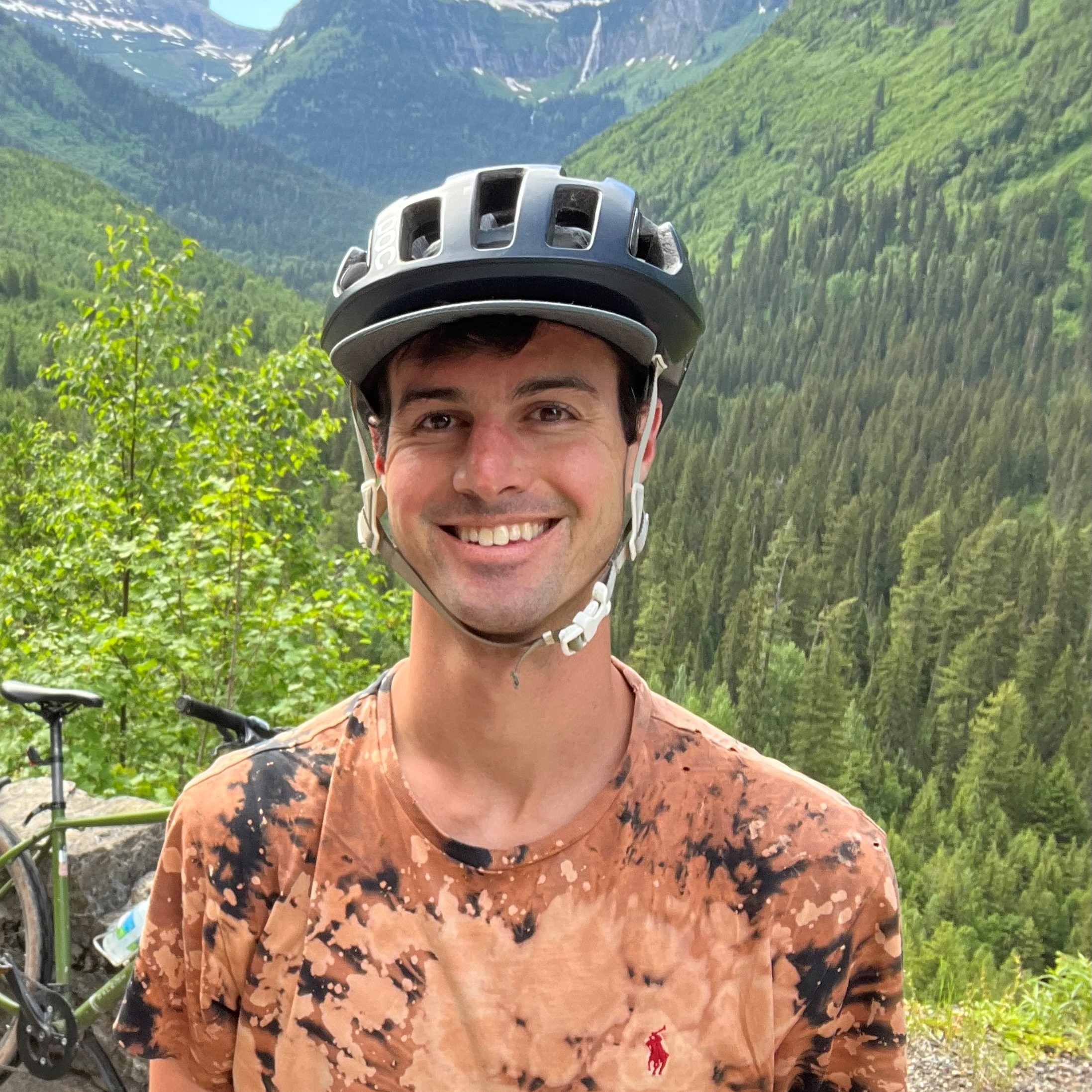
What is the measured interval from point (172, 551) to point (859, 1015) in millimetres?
6619

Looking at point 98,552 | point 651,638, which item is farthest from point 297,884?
point 651,638

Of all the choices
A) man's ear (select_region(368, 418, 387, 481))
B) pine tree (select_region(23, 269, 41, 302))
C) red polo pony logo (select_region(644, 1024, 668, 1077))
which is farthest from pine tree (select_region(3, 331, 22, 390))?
red polo pony logo (select_region(644, 1024, 668, 1077))

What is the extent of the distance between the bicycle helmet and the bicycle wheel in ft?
10.1

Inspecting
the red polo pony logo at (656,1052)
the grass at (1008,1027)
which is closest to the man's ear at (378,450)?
the red polo pony logo at (656,1052)

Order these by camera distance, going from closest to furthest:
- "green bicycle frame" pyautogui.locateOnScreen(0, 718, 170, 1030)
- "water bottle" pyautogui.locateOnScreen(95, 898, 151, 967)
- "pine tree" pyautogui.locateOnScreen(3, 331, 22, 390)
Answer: "water bottle" pyautogui.locateOnScreen(95, 898, 151, 967) < "green bicycle frame" pyautogui.locateOnScreen(0, 718, 170, 1030) < "pine tree" pyautogui.locateOnScreen(3, 331, 22, 390)

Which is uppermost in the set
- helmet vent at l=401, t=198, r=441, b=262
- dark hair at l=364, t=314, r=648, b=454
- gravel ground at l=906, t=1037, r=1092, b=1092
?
helmet vent at l=401, t=198, r=441, b=262

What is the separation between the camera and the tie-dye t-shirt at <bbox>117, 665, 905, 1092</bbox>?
1.76 meters

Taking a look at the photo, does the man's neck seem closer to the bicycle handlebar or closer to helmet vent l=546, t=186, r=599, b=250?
helmet vent l=546, t=186, r=599, b=250

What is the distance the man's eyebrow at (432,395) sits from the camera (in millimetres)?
1856

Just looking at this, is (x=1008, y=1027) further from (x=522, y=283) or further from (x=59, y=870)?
(x=522, y=283)

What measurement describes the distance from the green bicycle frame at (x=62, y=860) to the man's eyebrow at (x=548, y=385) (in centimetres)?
297

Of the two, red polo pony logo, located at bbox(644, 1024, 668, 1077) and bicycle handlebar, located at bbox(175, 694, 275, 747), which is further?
bicycle handlebar, located at bbox(175, 694, 275, 747)

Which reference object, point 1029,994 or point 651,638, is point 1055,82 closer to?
point 651,638

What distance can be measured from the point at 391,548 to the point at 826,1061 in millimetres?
1239
